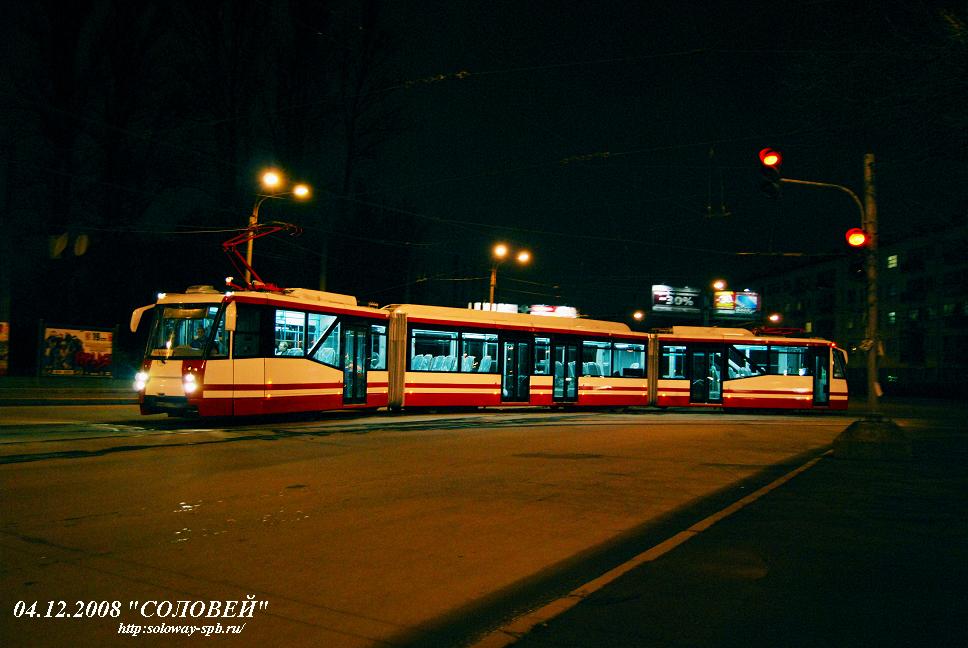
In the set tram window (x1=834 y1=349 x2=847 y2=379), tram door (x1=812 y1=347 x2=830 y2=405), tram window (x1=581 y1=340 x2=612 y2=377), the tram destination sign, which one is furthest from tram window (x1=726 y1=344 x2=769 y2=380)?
the tram destination sign

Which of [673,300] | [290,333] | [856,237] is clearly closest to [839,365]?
[856,237]

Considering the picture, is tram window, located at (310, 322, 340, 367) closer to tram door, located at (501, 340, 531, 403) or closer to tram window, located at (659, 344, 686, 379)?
tram door, located at (501, 340, 531, 403)

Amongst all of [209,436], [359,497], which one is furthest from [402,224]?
[359,497]

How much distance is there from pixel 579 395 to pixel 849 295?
2506 inches

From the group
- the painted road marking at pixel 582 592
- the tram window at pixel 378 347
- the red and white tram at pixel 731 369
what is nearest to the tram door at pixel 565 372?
the red and white tram at pixel 731 369

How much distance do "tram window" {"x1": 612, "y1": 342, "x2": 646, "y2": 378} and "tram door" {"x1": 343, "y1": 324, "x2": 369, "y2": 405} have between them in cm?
1069

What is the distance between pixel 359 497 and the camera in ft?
32.6

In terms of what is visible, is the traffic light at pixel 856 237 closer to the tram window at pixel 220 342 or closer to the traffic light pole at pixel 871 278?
the traffic light pole at pixel 871 278

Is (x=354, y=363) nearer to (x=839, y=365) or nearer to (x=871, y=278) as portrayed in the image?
(x=871, y=278)

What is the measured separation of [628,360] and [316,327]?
13.3 metres

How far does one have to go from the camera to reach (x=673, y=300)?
8200cm

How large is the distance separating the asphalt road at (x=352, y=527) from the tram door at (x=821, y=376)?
16.3m

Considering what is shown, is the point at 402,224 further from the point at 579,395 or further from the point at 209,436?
the point at 209,436

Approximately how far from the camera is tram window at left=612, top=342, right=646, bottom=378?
30.3m
